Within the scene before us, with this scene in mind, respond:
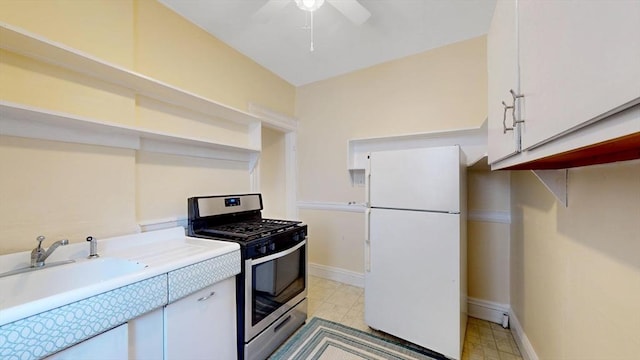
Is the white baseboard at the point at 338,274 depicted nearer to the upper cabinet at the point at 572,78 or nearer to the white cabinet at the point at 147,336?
the white cabinet at the point at 147,336

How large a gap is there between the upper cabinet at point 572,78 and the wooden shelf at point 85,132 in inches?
76.2

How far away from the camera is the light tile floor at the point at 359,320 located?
1823 mm

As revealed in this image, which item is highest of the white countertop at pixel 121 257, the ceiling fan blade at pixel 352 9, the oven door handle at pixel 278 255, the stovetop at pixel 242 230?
the ceiling fan blade at pixel 352 9

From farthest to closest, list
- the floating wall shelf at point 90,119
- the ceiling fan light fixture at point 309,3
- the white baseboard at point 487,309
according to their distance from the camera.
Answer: the white baseboard at point 487,309 < the ceiling fan light fixture at point 309,3 < the floating wall shelf at point 90,119

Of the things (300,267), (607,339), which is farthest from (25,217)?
(607,339)

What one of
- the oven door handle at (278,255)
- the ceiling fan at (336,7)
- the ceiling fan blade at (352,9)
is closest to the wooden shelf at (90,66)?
the ceiling fan at (336,7)

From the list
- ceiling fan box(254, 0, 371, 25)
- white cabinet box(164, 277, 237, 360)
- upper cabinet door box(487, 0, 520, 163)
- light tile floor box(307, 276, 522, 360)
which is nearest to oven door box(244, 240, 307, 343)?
white cabinet box(164, 277, 237, 360)

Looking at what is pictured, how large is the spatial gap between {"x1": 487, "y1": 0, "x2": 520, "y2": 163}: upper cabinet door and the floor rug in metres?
1.57

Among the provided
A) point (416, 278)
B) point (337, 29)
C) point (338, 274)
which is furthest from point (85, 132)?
point (338, 274)

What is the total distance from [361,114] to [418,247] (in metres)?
1.76

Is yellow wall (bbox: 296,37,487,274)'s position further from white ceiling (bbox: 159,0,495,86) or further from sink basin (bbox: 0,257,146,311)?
sink basin (bbox: 0,257,146,311)

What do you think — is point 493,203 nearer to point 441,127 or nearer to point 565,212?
point 441,127

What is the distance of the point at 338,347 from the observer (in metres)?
1.87

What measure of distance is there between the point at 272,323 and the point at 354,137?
7.07 feet
